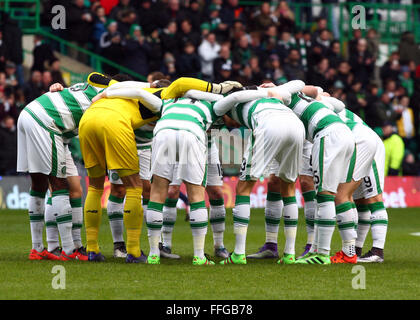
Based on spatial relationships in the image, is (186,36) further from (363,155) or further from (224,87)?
(363,155)

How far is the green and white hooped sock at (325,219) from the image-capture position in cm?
869

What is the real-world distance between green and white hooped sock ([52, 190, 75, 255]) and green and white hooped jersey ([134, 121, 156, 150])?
40.4 inches

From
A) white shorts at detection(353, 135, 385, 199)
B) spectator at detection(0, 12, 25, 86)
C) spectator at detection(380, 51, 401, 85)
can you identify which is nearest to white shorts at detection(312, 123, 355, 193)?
white shorts at detection(353, 135, 385, 199)

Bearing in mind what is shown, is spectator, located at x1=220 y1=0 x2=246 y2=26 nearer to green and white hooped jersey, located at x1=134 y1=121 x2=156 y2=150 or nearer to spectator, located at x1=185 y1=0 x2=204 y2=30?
spectator, located at x1=185 y1=0 x2=204 y2=30

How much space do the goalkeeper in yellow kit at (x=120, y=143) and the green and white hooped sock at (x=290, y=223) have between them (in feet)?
4.69

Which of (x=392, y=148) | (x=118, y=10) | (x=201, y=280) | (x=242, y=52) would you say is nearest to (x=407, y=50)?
(x=392, y=148)

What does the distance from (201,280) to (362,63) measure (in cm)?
1620

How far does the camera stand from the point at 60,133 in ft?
30.7

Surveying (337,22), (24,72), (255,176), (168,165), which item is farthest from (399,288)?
(337,22)

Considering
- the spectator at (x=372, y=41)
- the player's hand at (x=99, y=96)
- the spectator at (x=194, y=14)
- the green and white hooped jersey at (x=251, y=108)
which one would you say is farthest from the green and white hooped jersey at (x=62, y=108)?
the spectator at (x=372, y=41)

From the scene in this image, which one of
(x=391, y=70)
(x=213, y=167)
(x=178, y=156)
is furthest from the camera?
(x=391, y=70)

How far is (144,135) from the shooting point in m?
9.61

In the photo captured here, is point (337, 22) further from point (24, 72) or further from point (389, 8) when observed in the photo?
point (24, 72)

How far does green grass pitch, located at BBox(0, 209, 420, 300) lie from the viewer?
6758mm
